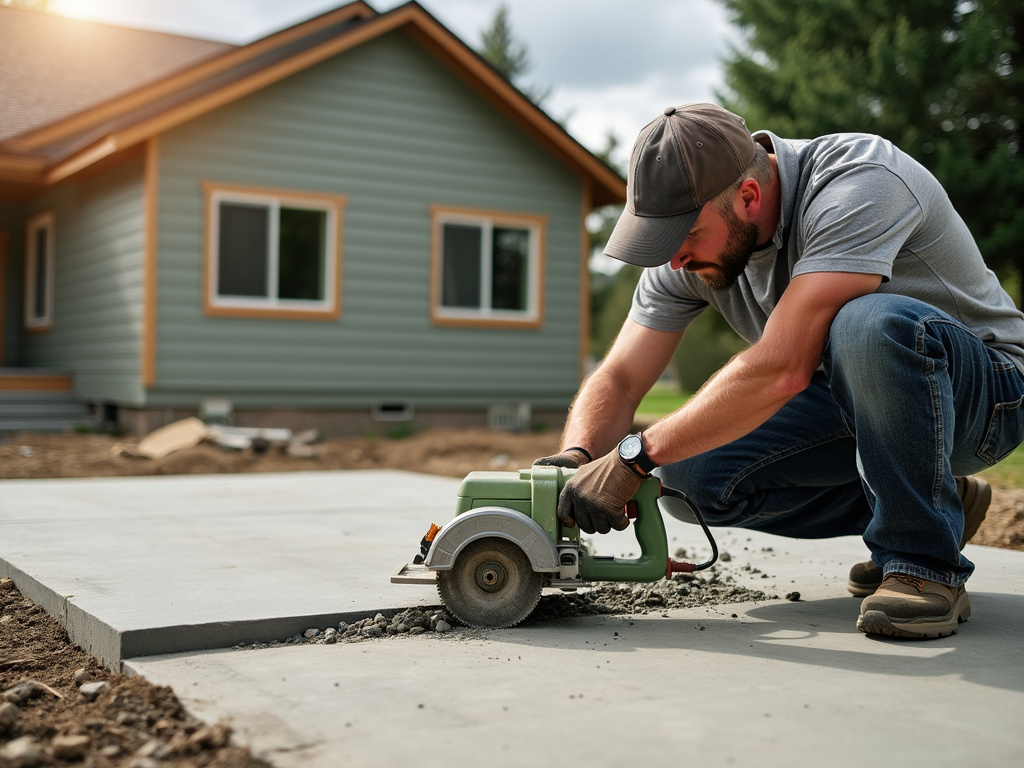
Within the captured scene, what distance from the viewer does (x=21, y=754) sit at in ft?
5.87

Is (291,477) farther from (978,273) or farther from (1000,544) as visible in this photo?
(978,273)

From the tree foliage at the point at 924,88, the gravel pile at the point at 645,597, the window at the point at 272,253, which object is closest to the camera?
the gravel pile at the point at 645,597

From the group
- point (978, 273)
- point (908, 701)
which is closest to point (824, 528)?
point (978, 273)

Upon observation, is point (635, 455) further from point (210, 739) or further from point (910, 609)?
point (210, 739)

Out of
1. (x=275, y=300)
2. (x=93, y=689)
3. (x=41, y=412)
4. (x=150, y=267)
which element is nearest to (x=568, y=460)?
(x=93, y=689)

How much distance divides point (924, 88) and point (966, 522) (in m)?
13.1

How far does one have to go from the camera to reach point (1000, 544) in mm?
4266

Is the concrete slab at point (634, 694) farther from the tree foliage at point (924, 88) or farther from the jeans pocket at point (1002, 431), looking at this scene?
the tree foliage at point (924, 88)

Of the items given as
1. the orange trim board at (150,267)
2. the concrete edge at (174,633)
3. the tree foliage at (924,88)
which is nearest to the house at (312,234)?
the orange trim board at (150,267)

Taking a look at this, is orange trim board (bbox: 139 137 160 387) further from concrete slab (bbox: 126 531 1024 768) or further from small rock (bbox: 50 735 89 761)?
small rock (bbox: 50 735 89 761)

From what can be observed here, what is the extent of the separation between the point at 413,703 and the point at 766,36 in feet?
54.5

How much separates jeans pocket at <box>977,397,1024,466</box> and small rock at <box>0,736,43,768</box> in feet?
7.88

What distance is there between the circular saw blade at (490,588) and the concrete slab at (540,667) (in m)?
0.06

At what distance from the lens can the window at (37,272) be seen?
1289 cm
